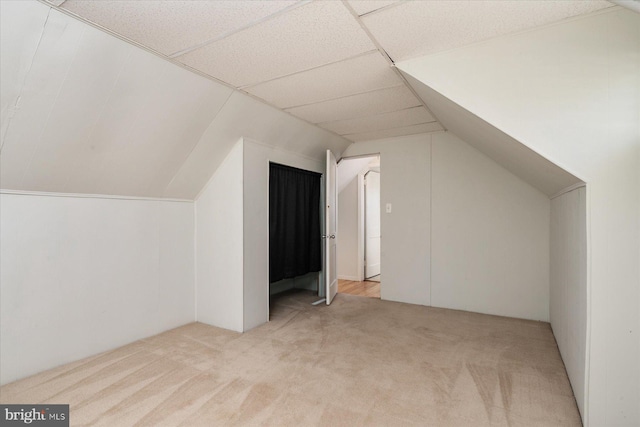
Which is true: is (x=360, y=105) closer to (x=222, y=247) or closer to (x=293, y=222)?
(x=293, y=222)

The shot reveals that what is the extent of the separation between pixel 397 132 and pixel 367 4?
2634mm

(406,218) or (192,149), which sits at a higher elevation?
(192,149)

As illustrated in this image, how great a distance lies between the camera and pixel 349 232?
594 cm

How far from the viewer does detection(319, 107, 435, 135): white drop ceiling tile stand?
11.2 feet

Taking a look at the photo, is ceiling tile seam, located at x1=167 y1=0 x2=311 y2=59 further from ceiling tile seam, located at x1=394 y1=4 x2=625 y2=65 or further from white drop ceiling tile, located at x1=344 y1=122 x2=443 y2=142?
white drop ceiling tile, located at x1=344 y1=122 x2=443 y2=142

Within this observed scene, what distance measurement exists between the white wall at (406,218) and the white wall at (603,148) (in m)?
2.34

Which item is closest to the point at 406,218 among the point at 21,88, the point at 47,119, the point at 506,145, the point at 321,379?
the point at 506,145

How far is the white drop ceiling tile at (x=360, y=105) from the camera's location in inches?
114

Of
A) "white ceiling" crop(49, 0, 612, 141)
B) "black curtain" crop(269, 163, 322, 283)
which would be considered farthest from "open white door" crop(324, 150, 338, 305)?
"white ceiling" crop(49, 0, 612, 141)

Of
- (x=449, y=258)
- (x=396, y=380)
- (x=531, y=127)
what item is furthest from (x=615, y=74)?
(x=449, y=258)

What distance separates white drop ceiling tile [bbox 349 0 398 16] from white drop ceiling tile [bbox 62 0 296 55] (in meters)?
0.33

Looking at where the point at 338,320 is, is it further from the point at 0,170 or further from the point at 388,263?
the point at 0,170

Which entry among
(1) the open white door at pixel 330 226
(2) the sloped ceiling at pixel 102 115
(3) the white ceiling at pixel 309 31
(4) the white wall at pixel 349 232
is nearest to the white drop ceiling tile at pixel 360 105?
(3) the white ceiling at pixel 309 31

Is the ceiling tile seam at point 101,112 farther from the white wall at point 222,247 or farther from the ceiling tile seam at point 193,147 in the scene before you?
the white wall at point 222,247
